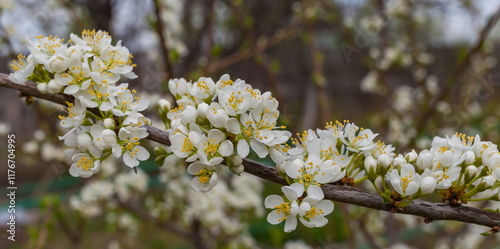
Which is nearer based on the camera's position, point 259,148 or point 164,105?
point 259,148

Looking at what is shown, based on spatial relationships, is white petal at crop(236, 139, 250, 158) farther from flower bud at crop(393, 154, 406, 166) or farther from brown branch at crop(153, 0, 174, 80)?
brown branch at crop(153, 0, 174, 80)

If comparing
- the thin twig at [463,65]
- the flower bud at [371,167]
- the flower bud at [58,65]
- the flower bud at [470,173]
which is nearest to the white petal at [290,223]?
the flower bud at [371,167]

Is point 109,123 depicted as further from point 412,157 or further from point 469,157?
point 469,157

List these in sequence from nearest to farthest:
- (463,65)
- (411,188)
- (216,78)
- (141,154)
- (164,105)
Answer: (411,188), (141,154), (164,105), (463,65), (216,78)

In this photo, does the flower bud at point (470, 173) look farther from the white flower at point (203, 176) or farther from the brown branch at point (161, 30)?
the brown branch at point (161, 30)

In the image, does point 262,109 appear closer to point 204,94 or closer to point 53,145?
point 204,94

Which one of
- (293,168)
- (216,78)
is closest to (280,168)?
(293,168)

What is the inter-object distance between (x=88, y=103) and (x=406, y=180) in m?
0.77

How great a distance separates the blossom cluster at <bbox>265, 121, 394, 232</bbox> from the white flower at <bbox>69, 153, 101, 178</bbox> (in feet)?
1.41

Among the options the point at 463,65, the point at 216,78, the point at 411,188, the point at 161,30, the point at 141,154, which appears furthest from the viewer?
the point at 216,78

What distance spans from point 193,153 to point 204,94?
177 mm

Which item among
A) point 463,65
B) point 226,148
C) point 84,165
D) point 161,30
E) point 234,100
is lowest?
point 84,165

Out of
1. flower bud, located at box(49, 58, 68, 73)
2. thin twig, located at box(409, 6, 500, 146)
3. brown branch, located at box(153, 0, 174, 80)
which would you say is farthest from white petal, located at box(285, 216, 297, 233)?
thin twig, located at box(409, 6, 500, 146)

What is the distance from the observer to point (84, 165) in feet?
3.66
